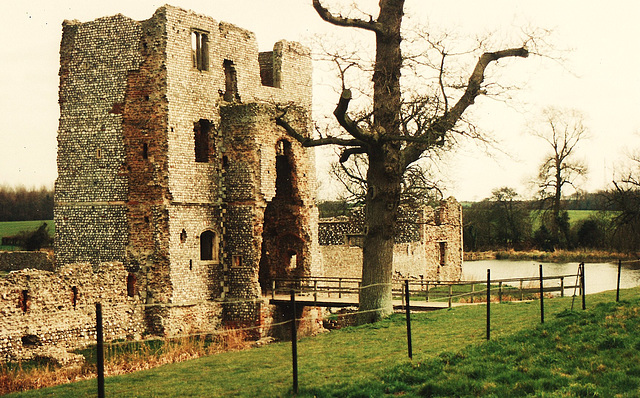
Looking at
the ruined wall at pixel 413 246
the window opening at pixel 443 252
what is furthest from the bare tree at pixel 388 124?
the window opening at pixel 443 252

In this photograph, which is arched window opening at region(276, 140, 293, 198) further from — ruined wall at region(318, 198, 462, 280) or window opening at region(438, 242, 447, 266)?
window opening at region(438, 242, 447, 266)

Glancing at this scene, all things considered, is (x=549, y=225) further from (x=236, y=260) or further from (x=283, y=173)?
(x=236, y=260)

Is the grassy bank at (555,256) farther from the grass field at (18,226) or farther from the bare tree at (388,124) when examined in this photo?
the grass field at (18,226)

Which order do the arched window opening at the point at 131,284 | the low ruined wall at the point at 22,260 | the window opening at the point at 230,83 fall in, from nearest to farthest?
1. the arched window opening at the point at 131,284
2. the window opening at the point at 230,83
3. the low ruined wall at the point at 22,260

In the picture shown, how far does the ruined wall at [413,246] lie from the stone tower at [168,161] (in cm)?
883

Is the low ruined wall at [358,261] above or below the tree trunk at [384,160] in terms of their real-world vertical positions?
below

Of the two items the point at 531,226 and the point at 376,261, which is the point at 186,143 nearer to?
the point at 376,261

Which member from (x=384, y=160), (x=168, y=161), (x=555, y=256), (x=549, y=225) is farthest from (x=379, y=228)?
(x=549, y=225)

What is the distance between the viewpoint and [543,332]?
12680 millimetres

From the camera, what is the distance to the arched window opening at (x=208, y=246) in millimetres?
27266

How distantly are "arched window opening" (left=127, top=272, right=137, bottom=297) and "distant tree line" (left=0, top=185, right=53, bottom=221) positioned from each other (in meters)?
55.4

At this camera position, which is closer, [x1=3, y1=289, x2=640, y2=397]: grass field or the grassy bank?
[x1=3, y1=289, x2=640, y2=397]: grass field

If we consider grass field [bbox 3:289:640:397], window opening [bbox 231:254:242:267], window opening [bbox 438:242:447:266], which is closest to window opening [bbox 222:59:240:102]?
window opening [bbox 231:254:242:267]

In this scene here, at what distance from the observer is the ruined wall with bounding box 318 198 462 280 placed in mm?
36312
